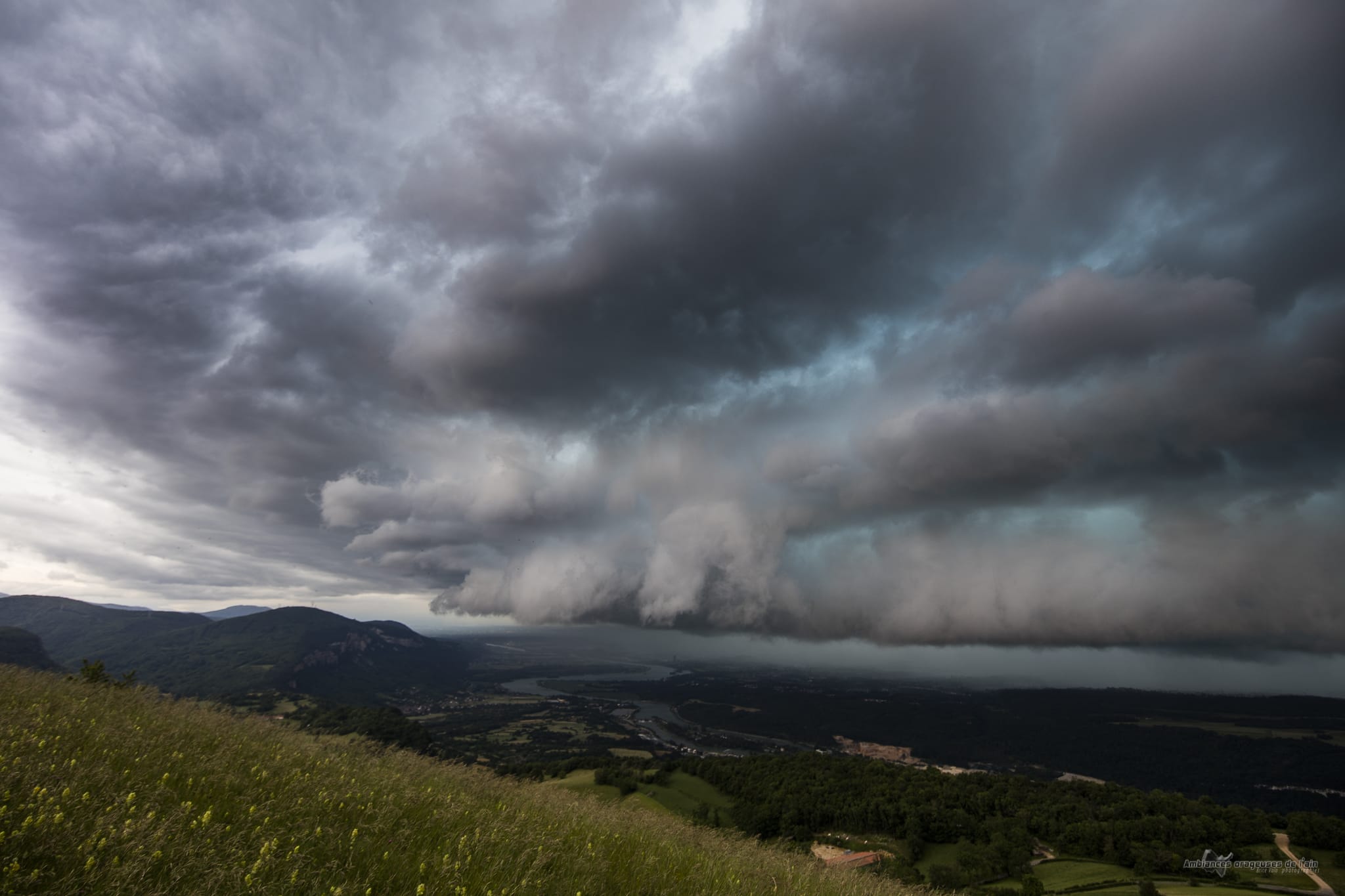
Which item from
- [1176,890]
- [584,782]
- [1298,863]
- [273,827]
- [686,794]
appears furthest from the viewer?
[686,794]

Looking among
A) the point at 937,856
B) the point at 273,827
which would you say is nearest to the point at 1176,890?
the point at 937,856

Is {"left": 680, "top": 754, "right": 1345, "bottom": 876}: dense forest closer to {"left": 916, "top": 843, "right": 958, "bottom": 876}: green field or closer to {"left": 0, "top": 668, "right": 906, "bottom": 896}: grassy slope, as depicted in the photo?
{"left": 916, "top": 843, "right": 958, "bottom": 876}: green field

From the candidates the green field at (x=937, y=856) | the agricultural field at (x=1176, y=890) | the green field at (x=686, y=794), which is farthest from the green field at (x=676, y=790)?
the agricultural field at (x=1176, y=890)

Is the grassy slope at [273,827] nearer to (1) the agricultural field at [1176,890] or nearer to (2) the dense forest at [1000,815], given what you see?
(1) the agricultural field at [1176,890]

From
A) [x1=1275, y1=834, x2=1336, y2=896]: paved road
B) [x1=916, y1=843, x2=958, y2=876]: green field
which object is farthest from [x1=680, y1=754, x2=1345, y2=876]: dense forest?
[x1=916, y1=843, x2=958, y2=876]: green field

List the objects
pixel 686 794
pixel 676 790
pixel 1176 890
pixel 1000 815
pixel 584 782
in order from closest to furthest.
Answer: pixel 1176 890 → pixel 1000 815 → pixel 584 782 → pixel 686 794 → pixel 676 790

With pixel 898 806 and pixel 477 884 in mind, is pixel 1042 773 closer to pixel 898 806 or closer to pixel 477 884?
pixel 898 806

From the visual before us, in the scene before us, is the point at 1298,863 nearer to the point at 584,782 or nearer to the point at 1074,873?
the point at 1074,873
